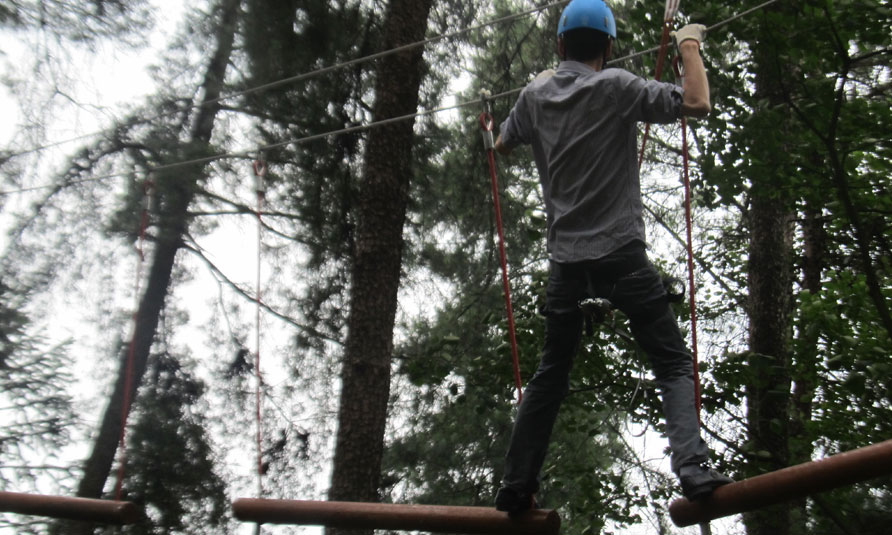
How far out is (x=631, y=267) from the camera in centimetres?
271

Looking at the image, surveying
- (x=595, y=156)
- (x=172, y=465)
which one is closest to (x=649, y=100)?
(x=595, y=156)

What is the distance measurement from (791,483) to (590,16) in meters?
1.45

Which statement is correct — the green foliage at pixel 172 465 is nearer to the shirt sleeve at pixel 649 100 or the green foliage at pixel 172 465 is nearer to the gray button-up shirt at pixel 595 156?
the gray button-up shirt at pixel 595 156

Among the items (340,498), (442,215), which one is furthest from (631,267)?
(442,215)

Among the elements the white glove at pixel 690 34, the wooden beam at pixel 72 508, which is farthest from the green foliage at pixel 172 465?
the white glove at pixel 690 34

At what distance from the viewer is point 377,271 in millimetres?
5062

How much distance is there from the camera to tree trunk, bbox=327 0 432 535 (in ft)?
15.5

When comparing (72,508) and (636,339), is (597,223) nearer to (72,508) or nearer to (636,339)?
(636,339)

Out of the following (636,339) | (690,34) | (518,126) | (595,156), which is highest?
(690,34)

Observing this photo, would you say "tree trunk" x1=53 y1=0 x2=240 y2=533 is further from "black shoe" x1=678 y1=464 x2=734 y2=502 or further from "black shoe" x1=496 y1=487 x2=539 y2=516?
"black shoe" x1=678 y1=464 x2=734 y2=502

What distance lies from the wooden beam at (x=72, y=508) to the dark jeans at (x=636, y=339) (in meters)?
1.82

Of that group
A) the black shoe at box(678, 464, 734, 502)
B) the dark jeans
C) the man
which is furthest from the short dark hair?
the black shoe at box(678, 464, 734, 502)

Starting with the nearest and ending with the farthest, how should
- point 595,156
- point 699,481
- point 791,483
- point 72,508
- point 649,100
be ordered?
point 791,483 → point 699,481 → point 649,100 → point 595,156 → point 72,508

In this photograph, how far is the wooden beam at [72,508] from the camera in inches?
148
